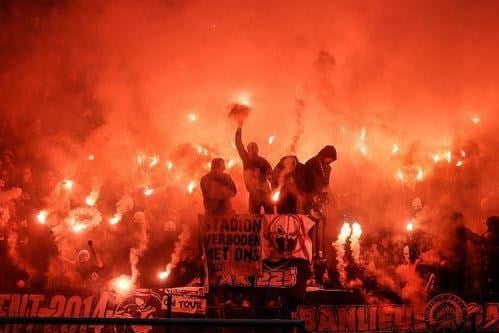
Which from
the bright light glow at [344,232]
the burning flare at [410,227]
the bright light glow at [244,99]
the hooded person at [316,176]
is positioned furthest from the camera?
the bright light glow at [244,99]

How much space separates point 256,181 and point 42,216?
5547 millimetres

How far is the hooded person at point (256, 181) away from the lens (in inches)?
446

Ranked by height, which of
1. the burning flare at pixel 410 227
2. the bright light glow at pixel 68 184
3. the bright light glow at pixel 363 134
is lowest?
the burning flare at pixel 410 227

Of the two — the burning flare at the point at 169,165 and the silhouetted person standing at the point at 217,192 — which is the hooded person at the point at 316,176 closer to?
the silhouetted person standing at the point at 217,192

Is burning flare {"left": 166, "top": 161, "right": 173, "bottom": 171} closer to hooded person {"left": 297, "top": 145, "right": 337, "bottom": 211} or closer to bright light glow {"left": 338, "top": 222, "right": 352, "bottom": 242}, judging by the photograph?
hooded person {"left": 297, "top": 145, "right": 337, "bottom": 211}

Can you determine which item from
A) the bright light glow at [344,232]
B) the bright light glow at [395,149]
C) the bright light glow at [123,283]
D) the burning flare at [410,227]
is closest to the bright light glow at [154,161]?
the bright light glow at [123,283]

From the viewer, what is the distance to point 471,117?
583 inches

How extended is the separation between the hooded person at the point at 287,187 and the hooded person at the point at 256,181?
179 millimetres

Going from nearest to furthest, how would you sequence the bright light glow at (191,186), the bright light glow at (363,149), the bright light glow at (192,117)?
→ the bright light glow at (191,186) → the bright light glow at (363,149) → the bright light glow at (192,117)

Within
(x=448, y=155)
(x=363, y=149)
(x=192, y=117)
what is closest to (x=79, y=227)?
(x=192, y=117)

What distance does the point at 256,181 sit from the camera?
37.4ft

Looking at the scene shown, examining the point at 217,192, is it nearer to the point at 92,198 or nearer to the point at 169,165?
the point at 169,165

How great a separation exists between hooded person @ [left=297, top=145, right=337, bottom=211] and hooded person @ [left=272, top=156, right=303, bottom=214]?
13 cm

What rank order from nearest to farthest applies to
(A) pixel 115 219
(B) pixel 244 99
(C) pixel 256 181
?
(C) pixel 256 181
(A) pixel 115 219
(B) pixel 244 99
